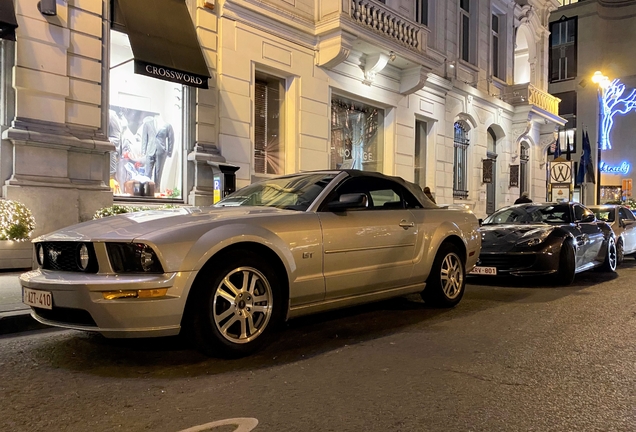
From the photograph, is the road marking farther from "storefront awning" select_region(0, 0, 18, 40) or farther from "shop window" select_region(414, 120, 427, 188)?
"shop window" select_region(414, 120, 427, 188)

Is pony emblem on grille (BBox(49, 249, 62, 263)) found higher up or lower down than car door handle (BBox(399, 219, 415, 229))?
lower down

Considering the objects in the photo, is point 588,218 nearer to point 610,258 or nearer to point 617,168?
point 610,258

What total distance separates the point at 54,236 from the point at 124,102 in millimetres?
6811

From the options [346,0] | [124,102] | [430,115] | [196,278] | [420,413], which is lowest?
[420,413]

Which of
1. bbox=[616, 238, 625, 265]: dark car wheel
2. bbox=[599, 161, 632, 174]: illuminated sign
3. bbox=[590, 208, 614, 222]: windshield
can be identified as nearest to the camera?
bbox=[616, 238, 625, 265]: dark car wheel

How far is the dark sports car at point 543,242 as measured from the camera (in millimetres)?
7520

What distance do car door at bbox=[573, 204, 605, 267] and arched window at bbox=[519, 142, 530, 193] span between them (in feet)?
46.1

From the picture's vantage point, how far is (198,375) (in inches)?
135

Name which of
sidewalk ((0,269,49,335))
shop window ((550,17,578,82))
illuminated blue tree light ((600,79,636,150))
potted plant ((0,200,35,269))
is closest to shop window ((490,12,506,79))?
potted plant ((0,200,35,269))

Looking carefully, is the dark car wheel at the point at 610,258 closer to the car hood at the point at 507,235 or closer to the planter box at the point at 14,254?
the car hood at the point at 507,235

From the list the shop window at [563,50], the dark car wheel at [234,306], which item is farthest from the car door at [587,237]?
the shop window at [563,50]

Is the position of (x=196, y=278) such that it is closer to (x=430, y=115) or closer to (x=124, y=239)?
(x=124, y=239)

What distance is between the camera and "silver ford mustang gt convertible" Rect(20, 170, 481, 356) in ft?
11.2

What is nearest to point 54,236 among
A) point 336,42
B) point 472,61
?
point 336,42
